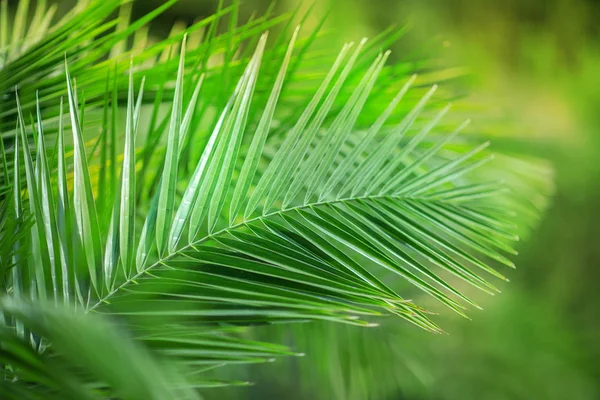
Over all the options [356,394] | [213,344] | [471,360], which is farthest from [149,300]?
[471,360]

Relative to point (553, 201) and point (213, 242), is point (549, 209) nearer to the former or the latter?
point (553, 201)

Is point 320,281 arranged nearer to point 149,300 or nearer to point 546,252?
point 149,300

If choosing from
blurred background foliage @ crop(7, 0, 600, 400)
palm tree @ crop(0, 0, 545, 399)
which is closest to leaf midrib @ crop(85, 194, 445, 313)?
palm tree @ crop(0, 0, 545, 399)

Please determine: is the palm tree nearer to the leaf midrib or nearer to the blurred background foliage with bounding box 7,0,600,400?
the leaf midrib

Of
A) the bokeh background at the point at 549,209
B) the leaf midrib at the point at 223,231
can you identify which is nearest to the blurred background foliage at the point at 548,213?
the bokeh background at the point at 549,209

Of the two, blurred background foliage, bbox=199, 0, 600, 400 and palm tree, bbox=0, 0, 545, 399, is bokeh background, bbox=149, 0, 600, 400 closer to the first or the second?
blurred background foliage, bbox=199, 0, 600, 400

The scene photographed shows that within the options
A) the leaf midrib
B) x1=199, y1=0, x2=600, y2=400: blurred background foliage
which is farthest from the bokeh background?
the leaf midrib

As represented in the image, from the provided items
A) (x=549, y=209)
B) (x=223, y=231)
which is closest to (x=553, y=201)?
(x=549, y=209)

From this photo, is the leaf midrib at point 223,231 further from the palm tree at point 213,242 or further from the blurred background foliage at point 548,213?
the blurred background foliage at point 548,213

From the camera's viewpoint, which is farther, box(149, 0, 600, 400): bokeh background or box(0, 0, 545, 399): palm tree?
box(149, 0, 600, 400): bokeh background
